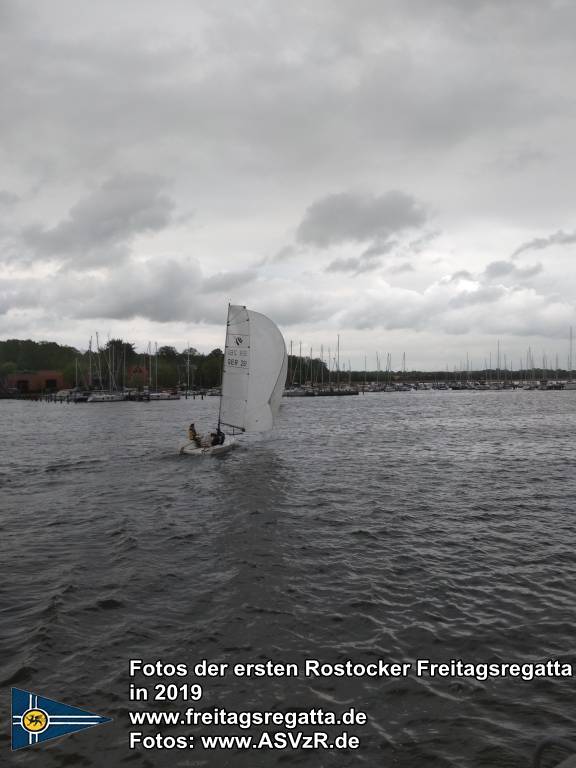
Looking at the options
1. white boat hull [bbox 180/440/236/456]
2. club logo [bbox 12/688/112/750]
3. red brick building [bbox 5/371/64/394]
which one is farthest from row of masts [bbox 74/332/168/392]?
club logo [bbox 12/688/112/750]

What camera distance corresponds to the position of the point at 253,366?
127ft

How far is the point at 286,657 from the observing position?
10.6 metres

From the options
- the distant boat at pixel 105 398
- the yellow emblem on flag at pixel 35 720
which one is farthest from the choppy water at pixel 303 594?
the distant boat at pixel 105 398

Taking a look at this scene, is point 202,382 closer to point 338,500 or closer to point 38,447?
point 38,447

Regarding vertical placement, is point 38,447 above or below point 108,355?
below

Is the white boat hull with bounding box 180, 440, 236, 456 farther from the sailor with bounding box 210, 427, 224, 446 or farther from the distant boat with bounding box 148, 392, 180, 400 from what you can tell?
the distant boat with bounding box 148, 392, 180, 400

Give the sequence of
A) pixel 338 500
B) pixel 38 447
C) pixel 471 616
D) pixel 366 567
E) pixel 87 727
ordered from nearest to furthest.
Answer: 1. pixel 87 727
2. pixel 471 616
3. pixel 366 567
4. pixel 338 500
5. pixel 38 447

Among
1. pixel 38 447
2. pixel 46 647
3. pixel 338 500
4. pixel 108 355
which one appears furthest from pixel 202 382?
pixel 46 647

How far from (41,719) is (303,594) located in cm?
645

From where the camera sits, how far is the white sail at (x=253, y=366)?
38.6 meters

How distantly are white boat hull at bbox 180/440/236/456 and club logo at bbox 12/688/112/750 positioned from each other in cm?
2823

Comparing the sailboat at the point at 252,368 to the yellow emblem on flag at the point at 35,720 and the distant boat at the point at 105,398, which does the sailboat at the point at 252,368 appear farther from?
the distant boat at the point at 105,398

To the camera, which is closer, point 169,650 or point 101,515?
point 169,650

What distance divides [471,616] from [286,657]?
442 cm
